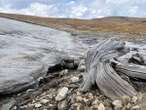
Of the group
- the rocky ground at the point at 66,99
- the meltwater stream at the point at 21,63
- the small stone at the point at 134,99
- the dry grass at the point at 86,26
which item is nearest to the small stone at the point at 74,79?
the rocky ground at the point at 66,99

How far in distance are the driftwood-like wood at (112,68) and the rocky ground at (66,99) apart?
5.2 inches

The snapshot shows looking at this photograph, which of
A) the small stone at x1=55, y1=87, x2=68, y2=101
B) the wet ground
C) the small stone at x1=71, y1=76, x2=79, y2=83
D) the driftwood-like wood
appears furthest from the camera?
the small stone at x1=71, y1=76, x2=79, y2=83

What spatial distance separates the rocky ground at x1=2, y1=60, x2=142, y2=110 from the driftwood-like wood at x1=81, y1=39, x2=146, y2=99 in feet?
0.44

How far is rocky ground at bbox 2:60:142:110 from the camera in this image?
4574 mm

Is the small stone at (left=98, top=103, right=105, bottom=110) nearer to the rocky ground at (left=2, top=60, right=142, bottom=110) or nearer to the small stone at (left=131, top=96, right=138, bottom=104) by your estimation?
the rocky ground at (left=2, top=60, right=142, bottom=110)

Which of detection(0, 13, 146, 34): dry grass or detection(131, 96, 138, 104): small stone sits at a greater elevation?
detection(131, 96, 138, 104): small stone

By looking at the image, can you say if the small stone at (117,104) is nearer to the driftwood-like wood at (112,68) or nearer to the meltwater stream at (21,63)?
the driftwood-like wood at (112,68)

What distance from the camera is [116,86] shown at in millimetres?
4918

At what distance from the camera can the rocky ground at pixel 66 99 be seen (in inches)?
180

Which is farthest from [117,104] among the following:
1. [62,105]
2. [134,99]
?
[62,105]

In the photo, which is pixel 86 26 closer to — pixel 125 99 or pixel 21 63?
pixel 21 63

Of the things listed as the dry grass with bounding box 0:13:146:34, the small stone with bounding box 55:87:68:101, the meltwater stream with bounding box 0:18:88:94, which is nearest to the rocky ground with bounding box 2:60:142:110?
the small stone with bounding box 55:87:68:101

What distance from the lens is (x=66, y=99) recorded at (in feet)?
16.3

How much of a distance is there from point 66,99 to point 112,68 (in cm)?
97
